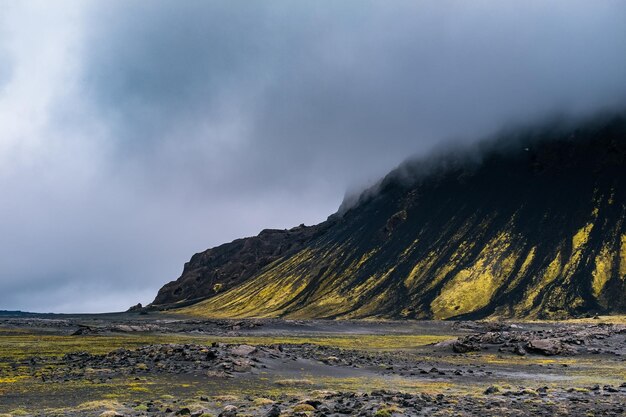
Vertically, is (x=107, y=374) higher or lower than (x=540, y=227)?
lower

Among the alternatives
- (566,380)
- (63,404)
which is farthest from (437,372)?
(63,404)

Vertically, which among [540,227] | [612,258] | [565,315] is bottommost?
[565,315]

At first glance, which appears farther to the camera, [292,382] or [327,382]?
[327,382]

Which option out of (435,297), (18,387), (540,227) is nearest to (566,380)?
(18,387)

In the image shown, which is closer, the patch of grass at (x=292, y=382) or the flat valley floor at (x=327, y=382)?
the flat valley floor at (x=327, y=382)

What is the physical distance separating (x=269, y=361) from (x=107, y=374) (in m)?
11.5

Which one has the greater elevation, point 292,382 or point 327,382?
point 292,382

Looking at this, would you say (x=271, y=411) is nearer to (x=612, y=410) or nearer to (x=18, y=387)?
(x=612, y=410)

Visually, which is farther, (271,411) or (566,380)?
(566,380)

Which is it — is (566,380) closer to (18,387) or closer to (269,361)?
(269,361)

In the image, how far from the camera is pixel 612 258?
164250 millimetres

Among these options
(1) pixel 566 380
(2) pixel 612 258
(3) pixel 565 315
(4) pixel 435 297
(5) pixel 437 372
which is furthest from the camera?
(4) pixel 435 297

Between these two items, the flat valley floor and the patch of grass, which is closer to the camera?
the flat valley floor

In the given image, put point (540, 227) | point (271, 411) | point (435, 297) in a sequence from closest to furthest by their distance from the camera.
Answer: point (271, 411)
point (435, 297)
point (540, 227)
